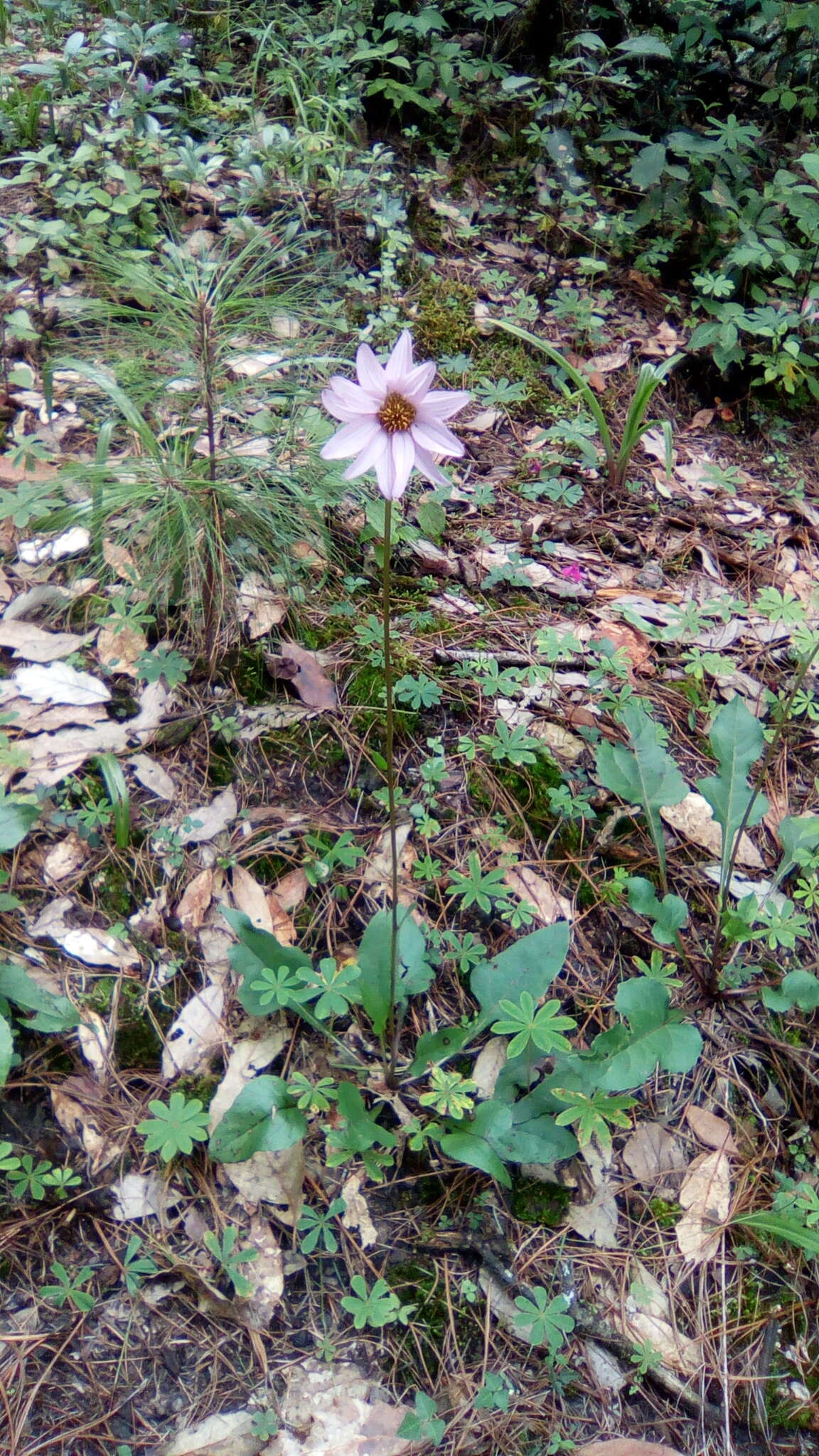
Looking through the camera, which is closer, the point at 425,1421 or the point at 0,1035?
the point at 425,1421

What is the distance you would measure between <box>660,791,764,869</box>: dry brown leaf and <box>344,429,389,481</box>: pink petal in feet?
3.88

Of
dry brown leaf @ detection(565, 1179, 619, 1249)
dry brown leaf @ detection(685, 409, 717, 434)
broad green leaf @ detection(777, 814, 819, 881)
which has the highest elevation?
dry brown leaf @ detection(685, 409, 717, 434)

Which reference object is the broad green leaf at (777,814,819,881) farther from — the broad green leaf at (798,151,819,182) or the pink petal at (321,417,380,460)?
the broad green leaf at (798,151,819,182)

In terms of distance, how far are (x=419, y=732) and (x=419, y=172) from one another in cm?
247

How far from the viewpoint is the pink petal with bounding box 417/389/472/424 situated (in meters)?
1.34

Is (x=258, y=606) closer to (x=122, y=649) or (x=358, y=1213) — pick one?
(x=122, y=649)

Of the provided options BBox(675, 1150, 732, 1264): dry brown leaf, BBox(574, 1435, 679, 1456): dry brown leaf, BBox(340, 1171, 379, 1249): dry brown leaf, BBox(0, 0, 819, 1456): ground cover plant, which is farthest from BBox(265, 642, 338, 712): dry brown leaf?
BBox(574, 1435, 679, 1456): dry brown leaf

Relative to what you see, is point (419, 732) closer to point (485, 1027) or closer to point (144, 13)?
point (485, 1027)

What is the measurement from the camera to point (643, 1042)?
5.65 ft

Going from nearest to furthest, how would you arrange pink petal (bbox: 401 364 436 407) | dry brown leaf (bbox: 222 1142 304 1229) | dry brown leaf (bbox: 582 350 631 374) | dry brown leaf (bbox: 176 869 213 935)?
pink petal (bbox: 401 364 436 407), dry brown leaf (bbox: 222 1142 304 1229), dry brown leaf (bbox: 176 869 213 935), dry brown leaf (bbox: 582 350 631 374)

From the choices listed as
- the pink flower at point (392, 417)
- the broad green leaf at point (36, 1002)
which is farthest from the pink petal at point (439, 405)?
the broad green leaf at point (36, 1002)

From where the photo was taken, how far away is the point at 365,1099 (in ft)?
6.00

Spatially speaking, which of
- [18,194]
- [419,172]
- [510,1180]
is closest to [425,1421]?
[510,1180]

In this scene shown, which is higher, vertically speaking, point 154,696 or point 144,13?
point 144,13
